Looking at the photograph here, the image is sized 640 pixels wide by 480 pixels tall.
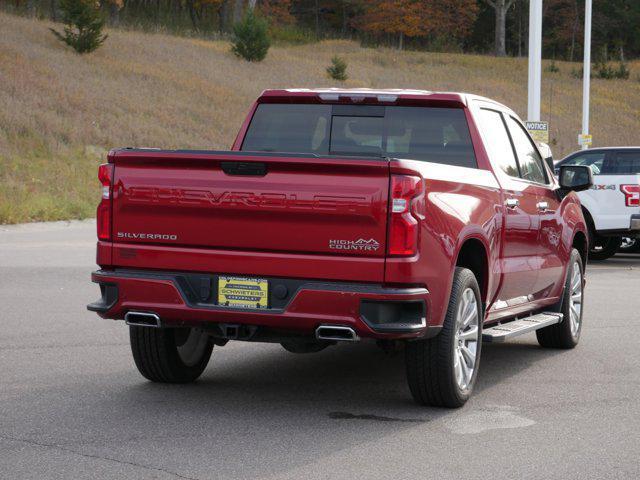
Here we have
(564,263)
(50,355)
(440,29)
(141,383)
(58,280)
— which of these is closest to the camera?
(141,383)

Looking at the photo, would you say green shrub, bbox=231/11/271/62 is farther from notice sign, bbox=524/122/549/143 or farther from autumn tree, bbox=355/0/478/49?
notice sign, bbox=524/122/549/143

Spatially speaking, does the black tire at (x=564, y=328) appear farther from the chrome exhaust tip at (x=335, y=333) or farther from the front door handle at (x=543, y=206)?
the chrome exhaust tip at (x=335, y=333)

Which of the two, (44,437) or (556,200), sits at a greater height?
(556,200)

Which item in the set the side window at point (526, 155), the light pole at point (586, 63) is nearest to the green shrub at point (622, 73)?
the light pole at point (586, 63)

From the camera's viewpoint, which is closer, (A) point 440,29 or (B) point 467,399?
(B) point 467,399

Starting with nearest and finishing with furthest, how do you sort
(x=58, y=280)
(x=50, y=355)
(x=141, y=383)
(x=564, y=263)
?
(x=141, y=383)
(x=50, y=355)
(x=564, y=263)
(x=58, y=280)

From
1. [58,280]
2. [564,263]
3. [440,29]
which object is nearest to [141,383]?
[564,263]

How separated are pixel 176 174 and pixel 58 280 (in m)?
8.05

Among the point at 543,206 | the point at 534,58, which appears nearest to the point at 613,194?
the point at 534,58

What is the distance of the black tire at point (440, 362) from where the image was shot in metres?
7.02

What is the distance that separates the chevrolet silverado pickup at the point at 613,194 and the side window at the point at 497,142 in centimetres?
930

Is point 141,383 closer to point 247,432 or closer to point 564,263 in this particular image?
point 247,432

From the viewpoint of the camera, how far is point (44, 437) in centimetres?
635

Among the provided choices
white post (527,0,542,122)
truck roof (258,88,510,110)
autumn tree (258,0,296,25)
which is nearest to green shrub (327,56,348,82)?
autumn tree (258,0,296,25)
